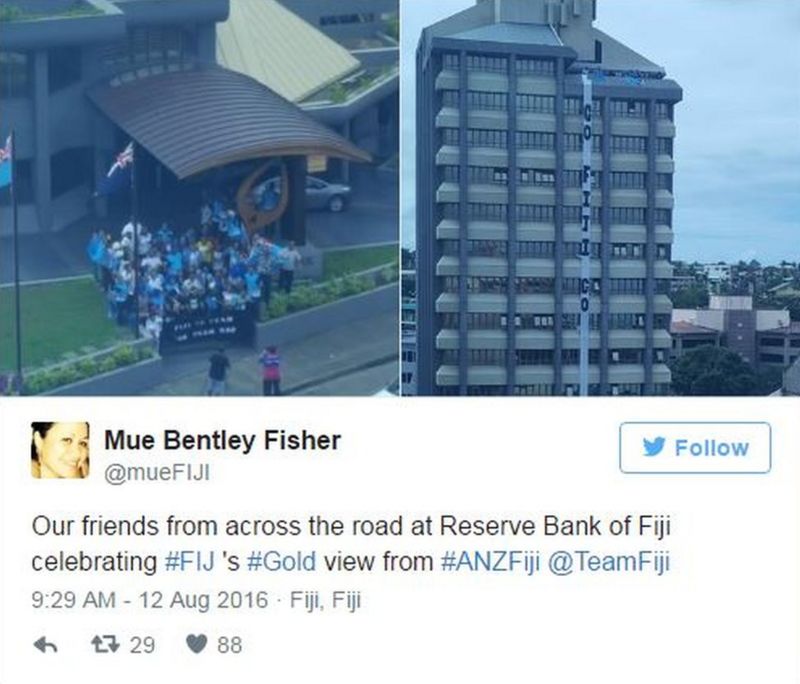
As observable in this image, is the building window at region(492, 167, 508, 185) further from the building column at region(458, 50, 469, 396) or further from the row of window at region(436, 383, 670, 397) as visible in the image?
the row of window at region(436, 383, 670, 397)

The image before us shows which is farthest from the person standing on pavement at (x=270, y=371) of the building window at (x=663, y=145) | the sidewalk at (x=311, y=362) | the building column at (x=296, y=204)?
the building window at (x=663, y=145)

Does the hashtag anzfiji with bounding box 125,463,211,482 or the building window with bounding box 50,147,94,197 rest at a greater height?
the building window with bounding box 50,147,94,197

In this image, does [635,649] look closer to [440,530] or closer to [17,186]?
[440,530]

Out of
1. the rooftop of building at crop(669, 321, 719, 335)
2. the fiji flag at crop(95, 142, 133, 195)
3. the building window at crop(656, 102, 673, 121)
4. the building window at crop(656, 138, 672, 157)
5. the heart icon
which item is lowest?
the heart icon

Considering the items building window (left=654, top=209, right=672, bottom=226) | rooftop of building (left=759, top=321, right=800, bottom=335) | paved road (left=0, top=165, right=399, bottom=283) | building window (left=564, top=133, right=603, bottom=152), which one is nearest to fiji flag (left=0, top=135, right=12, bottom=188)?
paved road (left=0, top=165, right=399, bottom=283)

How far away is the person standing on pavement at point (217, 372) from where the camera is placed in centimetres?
295

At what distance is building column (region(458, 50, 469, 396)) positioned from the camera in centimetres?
299

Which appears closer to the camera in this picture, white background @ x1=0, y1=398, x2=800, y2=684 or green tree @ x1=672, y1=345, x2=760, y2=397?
white background @ x1=0, y1=398, x2=800, y2=684

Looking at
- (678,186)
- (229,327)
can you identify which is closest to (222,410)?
(229,327)

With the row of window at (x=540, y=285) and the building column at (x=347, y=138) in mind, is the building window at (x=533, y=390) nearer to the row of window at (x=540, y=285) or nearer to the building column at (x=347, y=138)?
the row of window at (x=540, y=285)

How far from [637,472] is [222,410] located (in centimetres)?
87

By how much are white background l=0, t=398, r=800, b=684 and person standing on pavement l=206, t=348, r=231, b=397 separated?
4 cm

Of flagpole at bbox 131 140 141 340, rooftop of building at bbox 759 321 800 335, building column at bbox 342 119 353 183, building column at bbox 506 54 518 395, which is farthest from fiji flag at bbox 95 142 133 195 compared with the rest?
rooftop of building at bbox 759 321 800 335

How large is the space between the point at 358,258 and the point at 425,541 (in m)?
0.62
